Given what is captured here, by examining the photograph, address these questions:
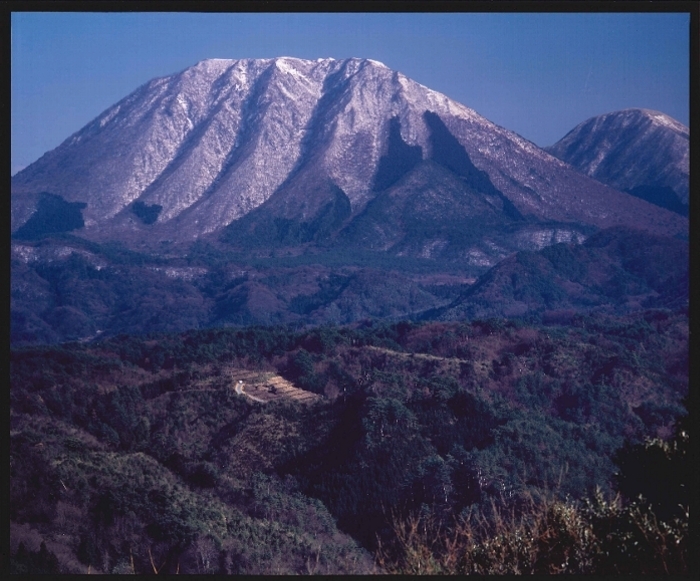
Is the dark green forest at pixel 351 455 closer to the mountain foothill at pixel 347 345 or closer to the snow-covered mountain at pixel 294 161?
the mountain foothill at pixel 347 345

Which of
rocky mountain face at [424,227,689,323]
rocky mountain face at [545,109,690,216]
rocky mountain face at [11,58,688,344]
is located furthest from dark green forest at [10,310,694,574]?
rocky mountain face at [545,109,690,216]

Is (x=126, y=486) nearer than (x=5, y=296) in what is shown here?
No

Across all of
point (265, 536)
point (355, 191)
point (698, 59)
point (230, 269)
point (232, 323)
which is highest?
point (355, 191)

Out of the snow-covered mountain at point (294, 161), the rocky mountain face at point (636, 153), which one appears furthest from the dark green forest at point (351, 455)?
the rocky mountain face at point (636, 153)

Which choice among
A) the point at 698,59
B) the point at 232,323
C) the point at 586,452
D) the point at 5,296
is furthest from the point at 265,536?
the point at 232,323

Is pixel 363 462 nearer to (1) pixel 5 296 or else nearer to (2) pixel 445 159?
(1) pixel 5 296

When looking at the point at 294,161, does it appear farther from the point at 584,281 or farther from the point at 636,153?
the point at 584,281
